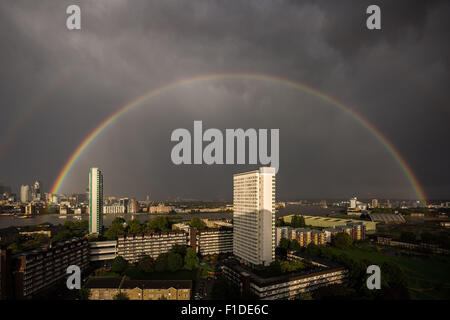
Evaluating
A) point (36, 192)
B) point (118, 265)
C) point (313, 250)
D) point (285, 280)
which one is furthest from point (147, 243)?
point (36, 192)

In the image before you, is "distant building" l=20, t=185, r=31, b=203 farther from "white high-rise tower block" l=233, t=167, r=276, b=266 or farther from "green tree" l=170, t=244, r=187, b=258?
"white high-rise tower block" l=233, t=167, r=276, b=266

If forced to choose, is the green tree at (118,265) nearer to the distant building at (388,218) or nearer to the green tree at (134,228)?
the green tree at (134,228)

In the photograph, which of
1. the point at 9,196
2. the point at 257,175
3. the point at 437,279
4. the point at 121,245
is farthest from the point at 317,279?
the point at 9,196

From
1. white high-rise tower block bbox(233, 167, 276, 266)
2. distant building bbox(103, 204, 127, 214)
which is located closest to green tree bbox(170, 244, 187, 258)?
white high-rise tower block bbox(233, 167, 276, 266)

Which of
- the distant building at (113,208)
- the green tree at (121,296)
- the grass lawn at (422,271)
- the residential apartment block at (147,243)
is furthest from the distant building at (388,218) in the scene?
the distant building at (113,208)

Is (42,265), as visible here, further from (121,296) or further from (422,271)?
(422,271)
